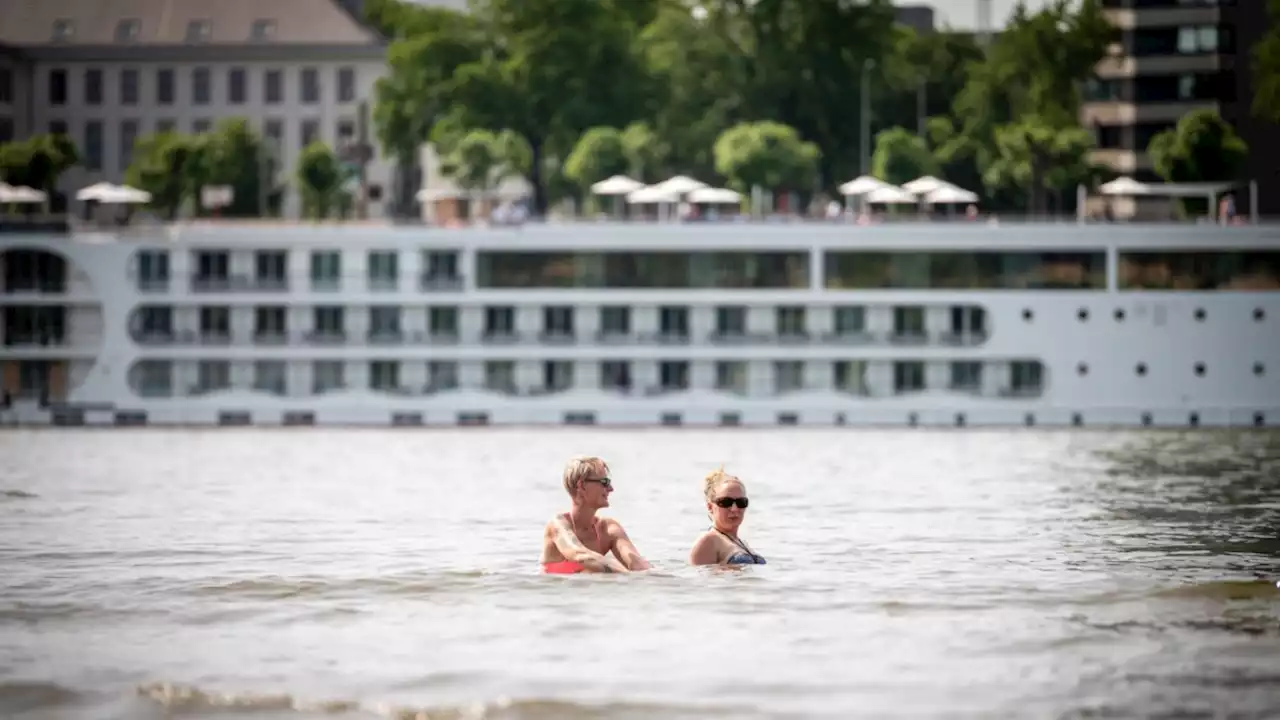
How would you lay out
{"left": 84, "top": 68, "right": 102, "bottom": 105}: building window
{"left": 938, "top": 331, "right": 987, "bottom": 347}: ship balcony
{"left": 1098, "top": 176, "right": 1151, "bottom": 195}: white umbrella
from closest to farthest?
{"left": 938, "top": 331, "right": 987, "bottom": 347}: ship balcony
{"left": 1098, "top": 176, "right": 1151, "bottom": 195}: white umbrella
{"left": 84, "top": 68, "right": 102, "bottom": 105}: building window

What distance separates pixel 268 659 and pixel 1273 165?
9472 cm

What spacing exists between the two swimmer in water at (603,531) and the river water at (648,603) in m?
0.32

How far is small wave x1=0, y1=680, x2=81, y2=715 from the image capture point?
77.8ft

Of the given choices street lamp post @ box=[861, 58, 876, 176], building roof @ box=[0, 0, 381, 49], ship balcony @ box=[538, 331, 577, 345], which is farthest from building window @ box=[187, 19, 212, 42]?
ship balcony @ box=[538, 331, 577, 345]

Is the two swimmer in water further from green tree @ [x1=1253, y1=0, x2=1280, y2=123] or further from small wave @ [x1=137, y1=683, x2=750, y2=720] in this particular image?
green tree @ [x1=1253, y1=0, x2=1280, y2=123]

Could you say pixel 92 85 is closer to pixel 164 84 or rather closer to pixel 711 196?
pixel 164 84

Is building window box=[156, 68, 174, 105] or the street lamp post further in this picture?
building window box=[156, 68, 174, 105]

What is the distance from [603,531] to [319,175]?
80215 millimetres

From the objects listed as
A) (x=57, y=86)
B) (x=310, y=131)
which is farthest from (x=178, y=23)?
(x=310, y=131)

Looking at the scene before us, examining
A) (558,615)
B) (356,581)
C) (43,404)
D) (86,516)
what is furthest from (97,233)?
(558,615)

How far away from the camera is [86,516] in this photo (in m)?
49.2

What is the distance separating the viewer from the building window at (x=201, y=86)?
135m

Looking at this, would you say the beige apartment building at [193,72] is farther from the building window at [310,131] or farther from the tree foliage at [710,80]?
the tree foliage at [710,80]

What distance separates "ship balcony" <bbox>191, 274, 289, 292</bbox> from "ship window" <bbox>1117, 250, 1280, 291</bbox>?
2567cm
